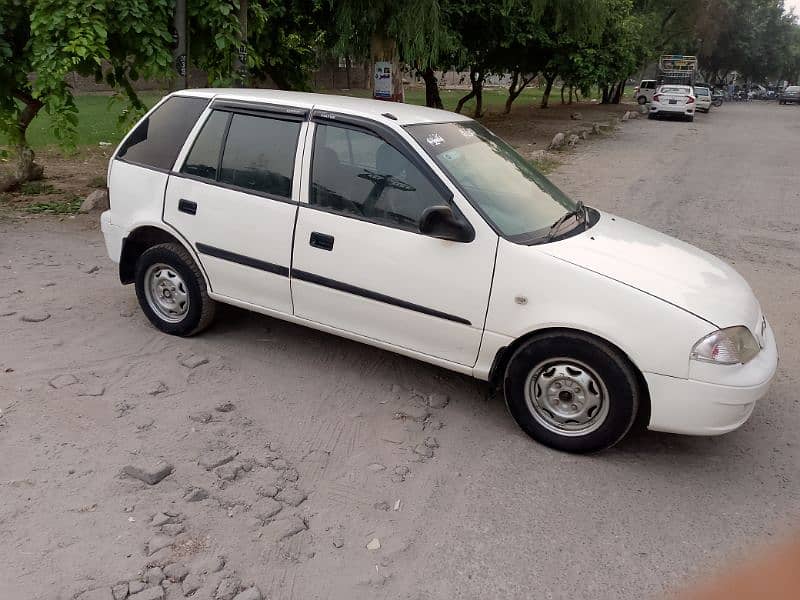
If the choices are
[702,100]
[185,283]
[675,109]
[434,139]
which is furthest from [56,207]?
[702,100]

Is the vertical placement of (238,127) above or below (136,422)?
above

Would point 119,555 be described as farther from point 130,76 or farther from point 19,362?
point 130,76

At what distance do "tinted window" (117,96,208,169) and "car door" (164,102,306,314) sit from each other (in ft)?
0.51

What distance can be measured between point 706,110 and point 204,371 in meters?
39.2

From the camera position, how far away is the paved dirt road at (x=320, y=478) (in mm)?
2949

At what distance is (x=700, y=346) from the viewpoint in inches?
136

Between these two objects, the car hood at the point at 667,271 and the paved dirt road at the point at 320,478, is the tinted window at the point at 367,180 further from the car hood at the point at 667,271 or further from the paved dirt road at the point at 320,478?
the paved dirt road at the point at 320,478

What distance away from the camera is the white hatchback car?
141 inches

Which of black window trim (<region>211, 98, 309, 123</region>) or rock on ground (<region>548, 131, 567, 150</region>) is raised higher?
black window trim (<region>211, 98, 309, 123</region>)

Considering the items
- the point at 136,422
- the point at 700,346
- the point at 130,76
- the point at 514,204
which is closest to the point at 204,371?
the point at 136,422

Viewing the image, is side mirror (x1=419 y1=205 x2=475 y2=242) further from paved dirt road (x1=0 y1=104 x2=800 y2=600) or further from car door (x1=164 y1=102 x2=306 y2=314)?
paved dirt road (x1=0 y1=104 x2=800 y2=600)

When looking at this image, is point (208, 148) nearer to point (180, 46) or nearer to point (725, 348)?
Result: point (725, 348)

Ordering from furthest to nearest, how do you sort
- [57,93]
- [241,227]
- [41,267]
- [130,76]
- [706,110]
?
1. [706,110]
2. [130,76]
3. [57,93]
4. [41,267]
5. [241,227]

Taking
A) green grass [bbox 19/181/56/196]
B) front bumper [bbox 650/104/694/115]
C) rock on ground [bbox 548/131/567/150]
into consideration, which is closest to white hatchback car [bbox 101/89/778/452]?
green grass [bbox 19/181/56/196]
